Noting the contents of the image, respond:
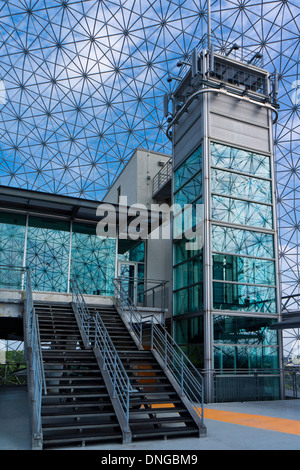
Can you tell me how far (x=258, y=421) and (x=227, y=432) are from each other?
205cm

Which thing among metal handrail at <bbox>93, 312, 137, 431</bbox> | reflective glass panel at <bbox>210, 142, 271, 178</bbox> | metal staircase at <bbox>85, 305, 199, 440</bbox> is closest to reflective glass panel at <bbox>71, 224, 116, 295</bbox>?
metal staircase at <bbox>85, 305, 199, 440</bbox>

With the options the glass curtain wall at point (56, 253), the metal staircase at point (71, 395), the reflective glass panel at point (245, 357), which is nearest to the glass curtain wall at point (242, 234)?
the reflective glass panel at point (245, 357)

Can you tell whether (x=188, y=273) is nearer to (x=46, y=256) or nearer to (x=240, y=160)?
(x=240, y=160)

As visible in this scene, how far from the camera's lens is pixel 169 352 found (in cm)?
1573

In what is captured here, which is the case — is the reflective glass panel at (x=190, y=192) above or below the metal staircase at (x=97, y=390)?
above

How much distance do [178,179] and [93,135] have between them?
23.3 m

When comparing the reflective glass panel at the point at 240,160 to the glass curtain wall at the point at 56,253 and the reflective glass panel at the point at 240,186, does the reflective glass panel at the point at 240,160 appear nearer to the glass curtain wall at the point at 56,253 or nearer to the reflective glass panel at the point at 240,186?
the reflective glass panel at the point at 240,186

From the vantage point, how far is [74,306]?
15977 millimetres

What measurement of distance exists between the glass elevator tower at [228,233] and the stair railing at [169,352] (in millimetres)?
794

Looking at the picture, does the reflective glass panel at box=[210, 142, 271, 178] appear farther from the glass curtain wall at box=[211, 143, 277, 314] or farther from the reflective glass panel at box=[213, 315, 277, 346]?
the reflective glass panel at box=[213, 315, 277, 346]

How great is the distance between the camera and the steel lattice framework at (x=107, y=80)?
1302 inches

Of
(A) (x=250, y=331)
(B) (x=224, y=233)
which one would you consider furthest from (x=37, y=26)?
(A) (x=250, y=331)

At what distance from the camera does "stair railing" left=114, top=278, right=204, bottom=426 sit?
1167 cm
